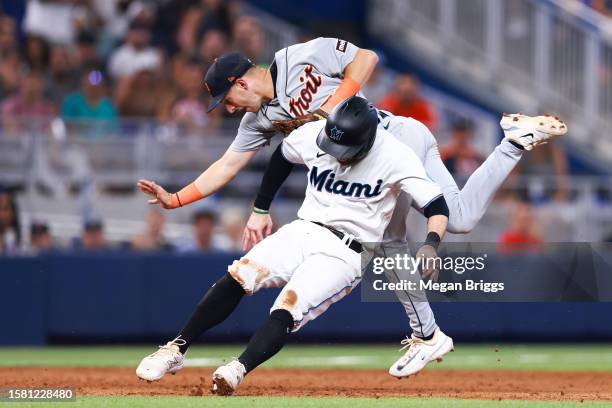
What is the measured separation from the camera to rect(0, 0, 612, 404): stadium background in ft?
42.1

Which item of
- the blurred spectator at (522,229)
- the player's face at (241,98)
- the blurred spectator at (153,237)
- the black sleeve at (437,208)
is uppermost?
the player's face at (241,98)

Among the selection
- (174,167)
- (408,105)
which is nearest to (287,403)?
(174,167)

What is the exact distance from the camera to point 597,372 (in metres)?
10.7

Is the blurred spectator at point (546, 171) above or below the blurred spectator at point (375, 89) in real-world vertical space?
below

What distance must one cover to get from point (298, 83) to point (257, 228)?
1019mm

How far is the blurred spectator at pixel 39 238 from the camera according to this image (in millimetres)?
13031

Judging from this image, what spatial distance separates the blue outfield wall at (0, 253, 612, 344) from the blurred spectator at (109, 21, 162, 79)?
126 inches

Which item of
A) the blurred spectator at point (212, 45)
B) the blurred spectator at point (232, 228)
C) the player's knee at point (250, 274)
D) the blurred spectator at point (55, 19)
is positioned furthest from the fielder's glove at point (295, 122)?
the blurred spectator at point (55, 19)

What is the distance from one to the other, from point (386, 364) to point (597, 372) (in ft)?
6.15

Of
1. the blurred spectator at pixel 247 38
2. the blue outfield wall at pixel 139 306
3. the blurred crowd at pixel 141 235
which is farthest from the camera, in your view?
the blurred spectator at pixel 247 38

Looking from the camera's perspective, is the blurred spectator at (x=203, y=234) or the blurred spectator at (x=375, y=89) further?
the blurred spectator at (x=375, y=89)

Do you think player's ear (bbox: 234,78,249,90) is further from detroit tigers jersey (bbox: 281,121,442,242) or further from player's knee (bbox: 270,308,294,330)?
player's knee (bbox: 270,308,294,330)

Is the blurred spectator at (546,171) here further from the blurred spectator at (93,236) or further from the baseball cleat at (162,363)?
the baseball cleat at (162,363)

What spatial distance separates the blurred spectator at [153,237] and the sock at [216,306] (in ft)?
17.7
